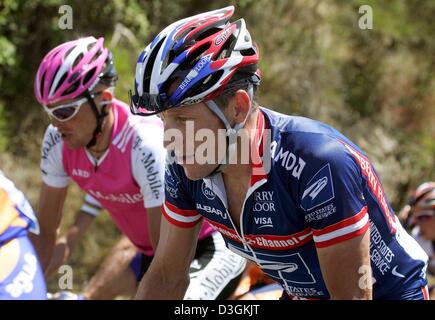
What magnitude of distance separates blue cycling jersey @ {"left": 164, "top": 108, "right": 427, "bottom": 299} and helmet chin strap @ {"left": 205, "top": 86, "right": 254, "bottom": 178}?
90 millimetres

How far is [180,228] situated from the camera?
2.96 m

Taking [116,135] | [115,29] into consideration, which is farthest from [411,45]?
[116,135]

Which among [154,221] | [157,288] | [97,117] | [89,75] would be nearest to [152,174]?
[154,221]

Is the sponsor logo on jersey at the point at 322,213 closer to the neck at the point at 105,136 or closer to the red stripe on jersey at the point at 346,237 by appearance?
the red stripe on jersey at the point at 346,237

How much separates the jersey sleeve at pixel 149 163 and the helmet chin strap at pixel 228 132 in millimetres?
1263

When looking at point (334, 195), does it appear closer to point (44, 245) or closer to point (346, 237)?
point (346, 237)

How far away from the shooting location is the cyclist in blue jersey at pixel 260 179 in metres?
→ 2.43

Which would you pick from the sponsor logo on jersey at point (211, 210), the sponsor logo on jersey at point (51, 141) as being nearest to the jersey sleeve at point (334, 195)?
the sponsor logo on jersey at point (211, 210)

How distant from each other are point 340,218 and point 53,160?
2.63 metres

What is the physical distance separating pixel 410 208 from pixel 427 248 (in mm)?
387

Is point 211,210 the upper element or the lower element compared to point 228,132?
lower

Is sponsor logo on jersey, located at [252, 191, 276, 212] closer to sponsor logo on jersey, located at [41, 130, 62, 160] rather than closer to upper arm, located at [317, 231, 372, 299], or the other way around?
upper arm, located at [317, 231, 372, 299]

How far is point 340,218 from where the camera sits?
7.91ft

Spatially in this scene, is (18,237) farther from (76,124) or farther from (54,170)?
(54,170)
